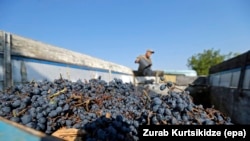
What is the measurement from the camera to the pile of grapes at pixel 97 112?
1042 millimetres

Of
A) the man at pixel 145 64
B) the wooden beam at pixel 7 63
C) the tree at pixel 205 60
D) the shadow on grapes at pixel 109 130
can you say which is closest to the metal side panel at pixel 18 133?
the shadow on grapes at pixel 109 130

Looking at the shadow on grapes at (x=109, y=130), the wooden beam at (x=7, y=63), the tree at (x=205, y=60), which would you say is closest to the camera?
the shadow on grapes at (x=109, y=130)

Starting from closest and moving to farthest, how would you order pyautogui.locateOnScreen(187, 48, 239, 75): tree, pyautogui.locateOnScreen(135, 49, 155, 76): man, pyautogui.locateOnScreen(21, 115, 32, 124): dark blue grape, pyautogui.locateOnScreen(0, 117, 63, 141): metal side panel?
pyautogui.locateOnScreen(0, 117, 63, 141): metal side panel, pyautogui.locateOnScreen(21, 115, 32, 124): dark blue grape, pyautogui.locateOnScreen(135, 49, 155, 76): man, pyautogui.locateOnScreen(187, 48, 239, 75): tree

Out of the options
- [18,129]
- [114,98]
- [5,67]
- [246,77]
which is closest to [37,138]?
[18,129]

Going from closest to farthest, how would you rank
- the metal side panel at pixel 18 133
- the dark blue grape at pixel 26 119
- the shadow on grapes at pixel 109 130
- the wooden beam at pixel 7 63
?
the metal side panel at pixel 18 133 < the shadow on grapes at pixel 109 130 < the dark blue grape at pixel 26 119 < the wooden beam at pixel 7 63

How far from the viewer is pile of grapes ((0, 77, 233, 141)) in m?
1.04

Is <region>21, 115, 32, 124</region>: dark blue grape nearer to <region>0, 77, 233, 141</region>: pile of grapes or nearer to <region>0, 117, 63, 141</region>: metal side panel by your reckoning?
<region>0, 77, 233, 141</region>: pile of grapes

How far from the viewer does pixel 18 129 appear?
2.90 ft

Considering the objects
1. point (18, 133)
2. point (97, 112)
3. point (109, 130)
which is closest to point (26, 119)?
point (18, 133)

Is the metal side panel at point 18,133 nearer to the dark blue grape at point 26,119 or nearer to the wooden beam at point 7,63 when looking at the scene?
the dark blue grape at point 26,119

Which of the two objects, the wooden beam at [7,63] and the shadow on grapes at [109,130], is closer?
the shadow on grapes at [109,130]

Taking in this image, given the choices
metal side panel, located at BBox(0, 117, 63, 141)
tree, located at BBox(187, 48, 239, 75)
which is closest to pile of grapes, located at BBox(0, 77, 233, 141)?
metal side panel, located at BBox(0, 117, 63, 141)

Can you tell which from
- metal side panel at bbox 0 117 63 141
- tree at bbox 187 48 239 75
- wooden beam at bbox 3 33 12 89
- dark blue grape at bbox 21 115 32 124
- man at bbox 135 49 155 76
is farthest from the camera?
tree at bbox 187 48 239 75

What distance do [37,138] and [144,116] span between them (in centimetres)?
57
